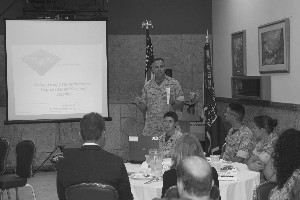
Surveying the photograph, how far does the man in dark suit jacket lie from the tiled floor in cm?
389

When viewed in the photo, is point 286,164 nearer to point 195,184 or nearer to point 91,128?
point 195,184

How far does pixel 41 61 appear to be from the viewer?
8250 mm

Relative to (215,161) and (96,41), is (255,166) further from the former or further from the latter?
(96,41)

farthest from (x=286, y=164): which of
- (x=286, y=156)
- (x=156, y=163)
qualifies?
Result: (x=156, y=163)

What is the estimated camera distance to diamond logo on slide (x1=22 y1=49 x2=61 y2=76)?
8.19 meters

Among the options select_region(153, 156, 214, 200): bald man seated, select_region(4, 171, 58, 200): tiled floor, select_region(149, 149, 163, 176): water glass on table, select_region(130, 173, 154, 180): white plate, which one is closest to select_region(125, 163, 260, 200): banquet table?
select_region(130, 173, 154, 180): white plate

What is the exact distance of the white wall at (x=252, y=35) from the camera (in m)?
6.30

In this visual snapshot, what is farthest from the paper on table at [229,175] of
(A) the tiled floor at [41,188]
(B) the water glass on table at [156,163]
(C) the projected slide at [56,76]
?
(C) the projected slide at [56,76]

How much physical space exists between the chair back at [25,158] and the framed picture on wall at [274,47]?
321cm

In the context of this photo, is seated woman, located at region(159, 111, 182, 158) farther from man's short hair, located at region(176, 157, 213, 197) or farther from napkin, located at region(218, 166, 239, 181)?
man's short hair, located at region(176, 157, 213, 197)

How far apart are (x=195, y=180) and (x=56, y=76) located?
6.16 m

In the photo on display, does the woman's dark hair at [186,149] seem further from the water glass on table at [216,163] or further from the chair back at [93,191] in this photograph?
the water glass on table at [216,163]

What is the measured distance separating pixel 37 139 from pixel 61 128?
0.46 meters

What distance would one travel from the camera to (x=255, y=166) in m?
4.77
